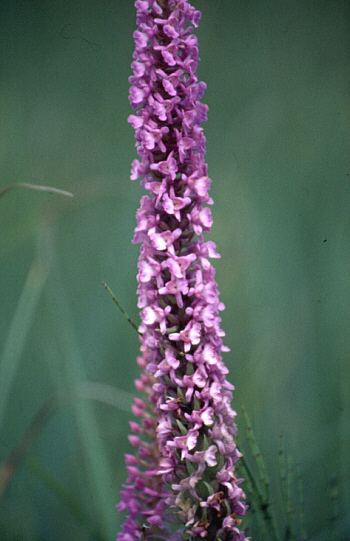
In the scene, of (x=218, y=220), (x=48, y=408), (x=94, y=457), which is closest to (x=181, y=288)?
(x=48, y=408)

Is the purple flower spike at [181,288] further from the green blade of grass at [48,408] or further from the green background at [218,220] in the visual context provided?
the green background at [218,220]

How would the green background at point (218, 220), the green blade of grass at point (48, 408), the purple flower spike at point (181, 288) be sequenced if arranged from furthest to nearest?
the green background at point (218, 220)
the green blade of grass at point (48, 408)
the purple flower spike at point (181, 288)

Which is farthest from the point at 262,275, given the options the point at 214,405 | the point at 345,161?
the point at 214,405

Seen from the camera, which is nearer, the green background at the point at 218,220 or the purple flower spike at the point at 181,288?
the purple flower spike at the point at 181,288

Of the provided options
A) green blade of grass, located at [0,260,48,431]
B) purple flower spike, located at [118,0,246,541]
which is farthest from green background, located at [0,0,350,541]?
purple flower spike, located at [118,0,246,541]

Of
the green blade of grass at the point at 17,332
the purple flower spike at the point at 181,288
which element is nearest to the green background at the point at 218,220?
the green blade of grass at the point at 17,332

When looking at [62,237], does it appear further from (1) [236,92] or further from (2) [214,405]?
(2) [214,405]

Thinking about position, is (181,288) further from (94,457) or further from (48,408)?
(94,457)
